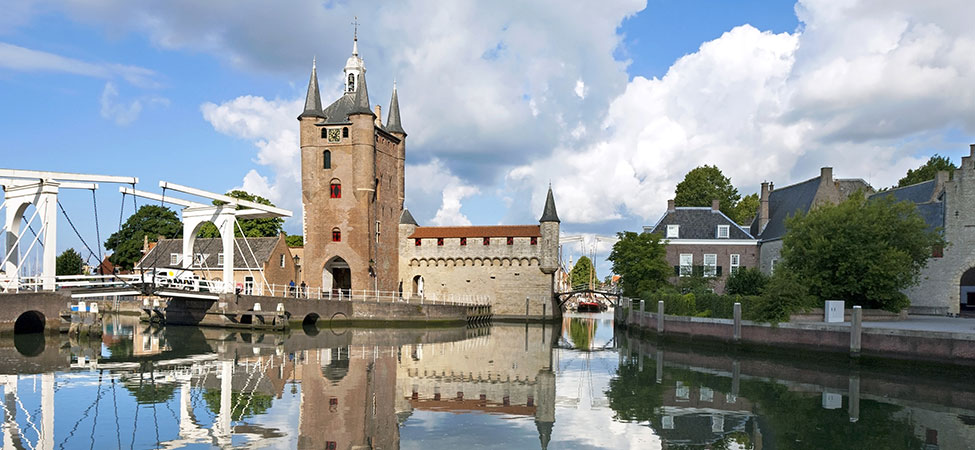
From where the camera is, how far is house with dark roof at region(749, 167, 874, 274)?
130 ft

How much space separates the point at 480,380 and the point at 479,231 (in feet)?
103

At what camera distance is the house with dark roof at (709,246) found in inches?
1677

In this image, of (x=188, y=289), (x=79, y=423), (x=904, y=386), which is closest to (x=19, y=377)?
(x=79, y=423)

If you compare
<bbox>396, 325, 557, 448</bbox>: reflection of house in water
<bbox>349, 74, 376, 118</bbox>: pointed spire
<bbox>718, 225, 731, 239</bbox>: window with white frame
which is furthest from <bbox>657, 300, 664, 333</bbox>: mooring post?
<bbox>349, 74, 376, 118</bbox>: pointed spire

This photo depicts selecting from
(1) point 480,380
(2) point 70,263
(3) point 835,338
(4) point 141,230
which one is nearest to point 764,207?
(3) point 835,338

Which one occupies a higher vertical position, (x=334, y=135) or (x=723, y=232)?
(x=334, y=135)

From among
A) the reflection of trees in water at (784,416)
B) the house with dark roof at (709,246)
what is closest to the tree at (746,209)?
the house with dark roof at (709,246)

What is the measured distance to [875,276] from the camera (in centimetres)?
2792

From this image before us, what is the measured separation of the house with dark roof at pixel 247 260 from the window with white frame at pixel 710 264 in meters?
27.8

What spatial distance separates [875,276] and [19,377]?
94.7 ft

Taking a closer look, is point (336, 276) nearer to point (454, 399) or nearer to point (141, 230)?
point (141, 230)

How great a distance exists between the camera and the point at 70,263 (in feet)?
212

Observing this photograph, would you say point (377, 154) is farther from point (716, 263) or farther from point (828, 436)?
point (828, 436)

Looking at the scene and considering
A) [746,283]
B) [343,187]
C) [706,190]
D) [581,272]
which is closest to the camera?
[746,283]
